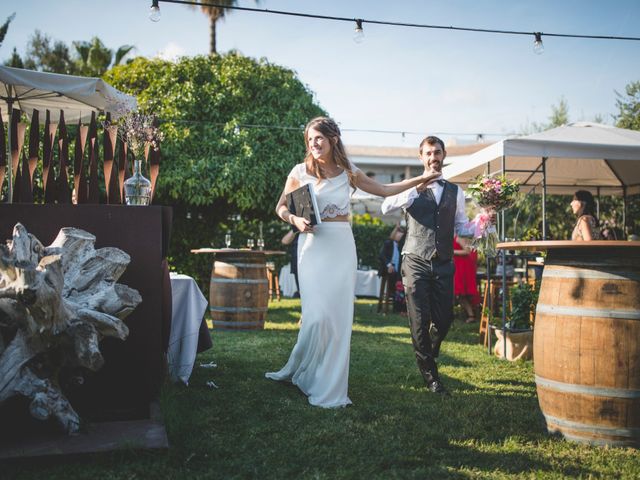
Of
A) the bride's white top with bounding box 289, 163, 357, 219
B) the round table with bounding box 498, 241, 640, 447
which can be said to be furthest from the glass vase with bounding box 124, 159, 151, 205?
the round table with bounding box 498, 241, 640, 447

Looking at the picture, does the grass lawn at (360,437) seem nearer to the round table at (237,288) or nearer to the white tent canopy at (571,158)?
the round table at (237,288)

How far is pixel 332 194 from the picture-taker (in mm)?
4406

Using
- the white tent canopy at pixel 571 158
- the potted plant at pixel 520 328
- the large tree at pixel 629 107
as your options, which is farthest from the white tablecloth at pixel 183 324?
the large tree at pixel 629 107

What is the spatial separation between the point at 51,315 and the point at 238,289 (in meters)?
5.42

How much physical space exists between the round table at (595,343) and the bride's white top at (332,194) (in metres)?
1.62

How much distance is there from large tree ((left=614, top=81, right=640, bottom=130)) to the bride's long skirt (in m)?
14.1

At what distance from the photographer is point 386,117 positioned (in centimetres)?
1856

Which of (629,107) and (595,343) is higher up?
(629,107)

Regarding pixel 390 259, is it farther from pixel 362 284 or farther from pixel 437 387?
pixel 437 387

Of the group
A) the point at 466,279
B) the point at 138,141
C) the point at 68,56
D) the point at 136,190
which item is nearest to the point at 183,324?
the point at 136,190

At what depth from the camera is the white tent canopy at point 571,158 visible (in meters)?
6.77

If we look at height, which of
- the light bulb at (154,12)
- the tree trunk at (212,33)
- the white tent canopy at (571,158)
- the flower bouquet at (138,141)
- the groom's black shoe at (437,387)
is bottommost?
the groom's black shoe at (437,387)

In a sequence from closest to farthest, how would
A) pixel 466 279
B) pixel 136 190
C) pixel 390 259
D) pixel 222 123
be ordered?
pixel 136 190 → pixel 466 279 → pixel 222 123 → pixel 390 259

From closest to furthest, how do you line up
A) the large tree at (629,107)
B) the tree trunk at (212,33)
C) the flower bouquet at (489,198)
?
the flower bouquet at (489,198)
the large tree at (629,107)
the tree trunk at (212,33)
